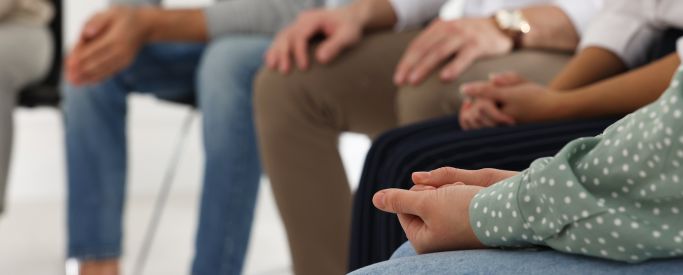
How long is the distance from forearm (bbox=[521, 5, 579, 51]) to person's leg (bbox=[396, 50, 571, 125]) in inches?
0.6

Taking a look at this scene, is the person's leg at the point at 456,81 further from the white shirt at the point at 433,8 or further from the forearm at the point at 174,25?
the forearm at the point at 174,25

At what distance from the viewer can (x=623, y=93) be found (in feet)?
3.58

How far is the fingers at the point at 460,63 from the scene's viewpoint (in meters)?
1.35

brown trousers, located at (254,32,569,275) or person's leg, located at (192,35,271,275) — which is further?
person's leg, located at (192,35,271,275)

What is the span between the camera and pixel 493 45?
1.39 metres

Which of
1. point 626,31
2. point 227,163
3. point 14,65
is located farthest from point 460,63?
point 14,65

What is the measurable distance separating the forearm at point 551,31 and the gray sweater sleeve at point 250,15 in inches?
23.9

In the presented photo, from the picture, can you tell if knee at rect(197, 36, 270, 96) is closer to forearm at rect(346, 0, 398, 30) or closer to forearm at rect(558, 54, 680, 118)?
forearm at rect(346, 0, 398, 30)

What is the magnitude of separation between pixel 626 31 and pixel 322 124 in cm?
45

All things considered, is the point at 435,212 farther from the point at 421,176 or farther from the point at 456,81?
the point at 456,81

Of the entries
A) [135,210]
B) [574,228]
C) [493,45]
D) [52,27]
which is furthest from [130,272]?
[574,228]

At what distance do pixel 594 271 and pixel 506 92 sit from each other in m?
0.65

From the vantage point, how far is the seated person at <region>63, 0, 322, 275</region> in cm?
167

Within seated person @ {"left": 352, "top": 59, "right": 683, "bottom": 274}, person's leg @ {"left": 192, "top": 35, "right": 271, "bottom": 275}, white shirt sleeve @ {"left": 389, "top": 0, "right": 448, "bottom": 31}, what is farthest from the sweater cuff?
person's leg @ {"left": 192, "top": 35, "right": 271, "bottom": 275}
